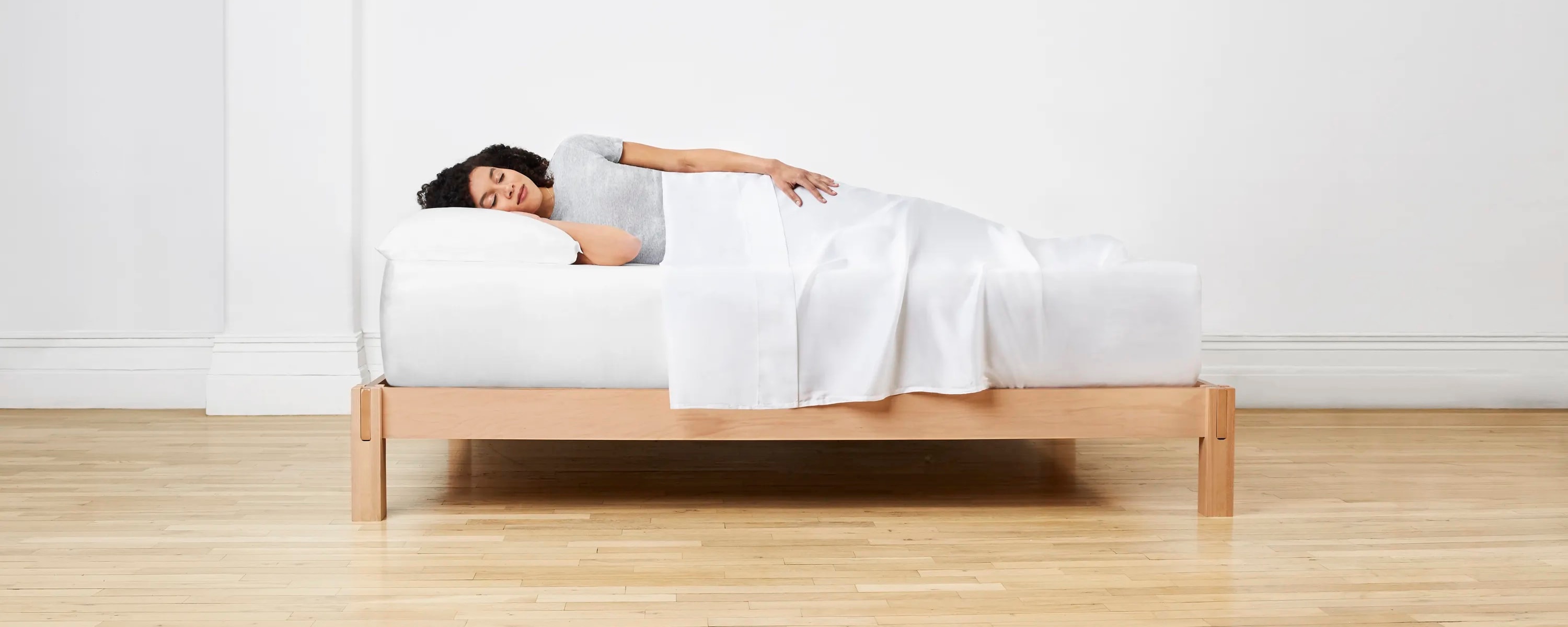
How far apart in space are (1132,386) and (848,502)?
58 centimetres

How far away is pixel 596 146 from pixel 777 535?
115cm

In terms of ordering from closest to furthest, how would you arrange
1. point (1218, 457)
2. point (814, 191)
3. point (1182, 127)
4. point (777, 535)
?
point (777, 535) → point (1218, 457) → point (814, 191) → point (1182, 127)

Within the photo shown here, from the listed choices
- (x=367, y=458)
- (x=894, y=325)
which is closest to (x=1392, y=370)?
(x=894, y=325)

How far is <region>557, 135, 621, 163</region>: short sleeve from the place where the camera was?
2432 millimetres

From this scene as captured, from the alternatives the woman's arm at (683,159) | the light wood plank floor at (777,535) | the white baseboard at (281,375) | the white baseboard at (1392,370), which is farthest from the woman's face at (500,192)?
the white baseboard at (1392,370)

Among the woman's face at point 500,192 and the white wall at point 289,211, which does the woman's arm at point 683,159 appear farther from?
the white wall at point 289,211

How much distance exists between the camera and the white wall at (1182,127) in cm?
325

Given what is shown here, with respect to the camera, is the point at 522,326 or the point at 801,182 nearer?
the point at 522,326

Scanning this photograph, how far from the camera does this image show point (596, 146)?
2459 mm

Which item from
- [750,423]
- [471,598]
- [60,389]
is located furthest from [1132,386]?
[60,389]

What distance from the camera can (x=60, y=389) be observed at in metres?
3.16

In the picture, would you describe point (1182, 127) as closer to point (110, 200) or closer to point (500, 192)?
point (500, 192)

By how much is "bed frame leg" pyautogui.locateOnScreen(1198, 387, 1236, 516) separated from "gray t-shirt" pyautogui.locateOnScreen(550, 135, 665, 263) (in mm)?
1222

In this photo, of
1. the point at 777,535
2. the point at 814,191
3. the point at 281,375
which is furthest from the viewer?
the point at 281,375
